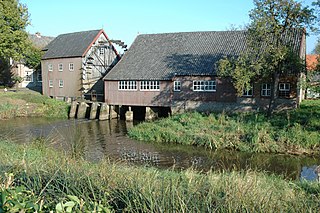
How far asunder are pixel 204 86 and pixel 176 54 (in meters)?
4.79

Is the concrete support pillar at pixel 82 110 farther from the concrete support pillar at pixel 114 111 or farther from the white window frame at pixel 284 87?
the white window frame at pixel 284 87

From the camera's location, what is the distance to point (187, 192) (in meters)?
3.86

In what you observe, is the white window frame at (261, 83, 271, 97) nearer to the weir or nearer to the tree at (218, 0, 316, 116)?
the tree at (218, 0, 316, 116)

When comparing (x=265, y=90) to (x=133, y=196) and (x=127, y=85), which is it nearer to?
(x=127, y=85)

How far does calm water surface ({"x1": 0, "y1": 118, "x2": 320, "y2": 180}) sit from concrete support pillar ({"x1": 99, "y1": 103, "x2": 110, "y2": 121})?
4.02 metres

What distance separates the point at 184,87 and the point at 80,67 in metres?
13.6

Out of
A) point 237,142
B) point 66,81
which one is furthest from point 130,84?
point 237,142

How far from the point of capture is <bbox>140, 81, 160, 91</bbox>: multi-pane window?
2523 cm

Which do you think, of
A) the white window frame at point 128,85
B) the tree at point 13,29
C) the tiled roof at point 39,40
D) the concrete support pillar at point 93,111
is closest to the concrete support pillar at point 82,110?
the concrete support pillar at point 93,111

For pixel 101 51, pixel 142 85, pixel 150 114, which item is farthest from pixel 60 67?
pixel 150 114

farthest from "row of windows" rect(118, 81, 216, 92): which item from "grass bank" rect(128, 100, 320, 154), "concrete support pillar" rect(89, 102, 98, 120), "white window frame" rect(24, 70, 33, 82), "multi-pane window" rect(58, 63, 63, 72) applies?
"white window frame" rect(24, 70, 33, 82)

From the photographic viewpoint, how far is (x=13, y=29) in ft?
113

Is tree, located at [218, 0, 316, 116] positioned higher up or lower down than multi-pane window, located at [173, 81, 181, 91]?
higher up

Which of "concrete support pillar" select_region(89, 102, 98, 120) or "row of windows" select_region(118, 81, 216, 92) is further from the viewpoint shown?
"concrete support pillar" select_region(89, 102, 98, 120)
